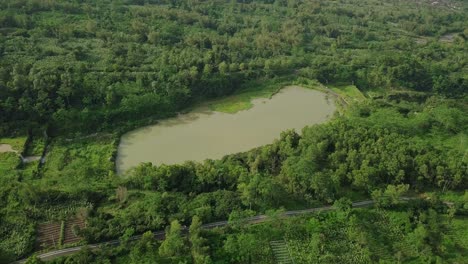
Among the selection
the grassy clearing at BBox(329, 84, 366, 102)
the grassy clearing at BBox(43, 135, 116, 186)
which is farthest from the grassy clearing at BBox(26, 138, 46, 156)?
the grassy clearing at BBox(329, 84, 366, 102)

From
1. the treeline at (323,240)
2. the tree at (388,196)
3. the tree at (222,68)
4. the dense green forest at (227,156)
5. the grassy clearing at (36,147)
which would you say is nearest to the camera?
the treeline at (323,240)

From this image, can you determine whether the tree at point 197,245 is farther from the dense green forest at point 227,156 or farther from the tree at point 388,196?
the tree at point 388,196

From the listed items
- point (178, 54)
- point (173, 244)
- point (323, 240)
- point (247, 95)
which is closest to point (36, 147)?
point (173, 244)

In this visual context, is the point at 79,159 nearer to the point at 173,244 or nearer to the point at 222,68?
the point at 173,244

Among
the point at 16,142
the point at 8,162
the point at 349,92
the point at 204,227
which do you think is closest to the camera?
the point at 204,227

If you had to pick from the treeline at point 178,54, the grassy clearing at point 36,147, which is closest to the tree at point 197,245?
the grassy clearing at point 36,147

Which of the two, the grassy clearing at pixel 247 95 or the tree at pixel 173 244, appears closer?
the tree at pixel 173 244

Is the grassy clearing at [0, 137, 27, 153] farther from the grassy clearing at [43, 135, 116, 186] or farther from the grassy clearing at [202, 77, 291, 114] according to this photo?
the grassy clearing at [202, 77, 291, 114]
